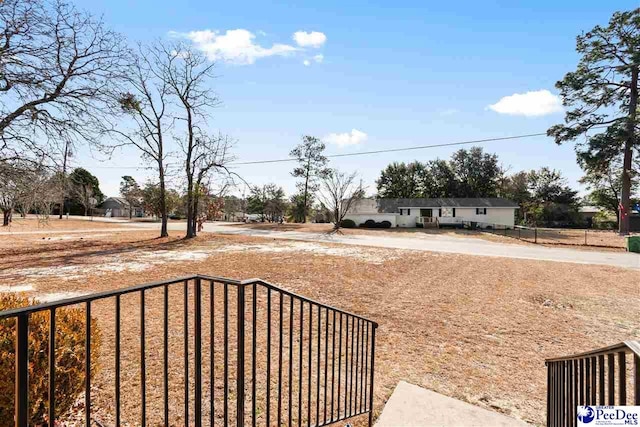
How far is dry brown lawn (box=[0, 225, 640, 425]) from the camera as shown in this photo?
365cm

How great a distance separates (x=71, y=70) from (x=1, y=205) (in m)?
3.29

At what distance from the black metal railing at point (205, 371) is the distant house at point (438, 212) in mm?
30159

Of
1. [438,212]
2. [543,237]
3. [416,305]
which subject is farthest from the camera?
[438,212]

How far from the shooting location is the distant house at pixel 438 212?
32.1 meters

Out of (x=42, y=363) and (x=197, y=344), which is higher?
(x=197, y=344)

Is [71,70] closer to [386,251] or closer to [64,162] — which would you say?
[64,162]

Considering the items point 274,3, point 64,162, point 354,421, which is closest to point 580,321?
point 354,421

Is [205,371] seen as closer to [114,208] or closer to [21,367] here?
[21,367]

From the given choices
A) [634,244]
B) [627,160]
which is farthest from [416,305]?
[627,160]

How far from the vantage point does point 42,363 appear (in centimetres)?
218

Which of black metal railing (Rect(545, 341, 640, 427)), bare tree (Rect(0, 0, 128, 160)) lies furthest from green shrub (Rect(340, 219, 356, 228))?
black metal railing (Rect(545, 341, 640, 427))

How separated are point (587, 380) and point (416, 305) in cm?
502

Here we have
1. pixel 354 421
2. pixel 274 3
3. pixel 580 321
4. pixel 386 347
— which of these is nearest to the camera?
pixel 354 421

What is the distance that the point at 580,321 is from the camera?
236 inches
